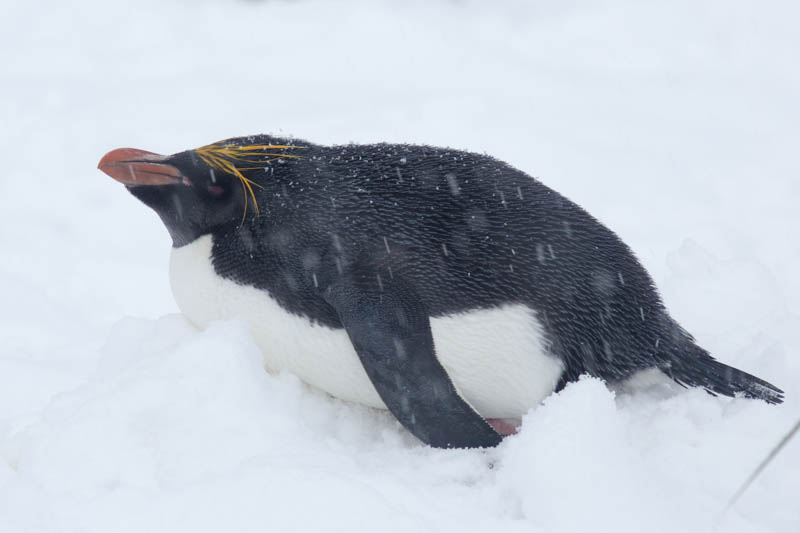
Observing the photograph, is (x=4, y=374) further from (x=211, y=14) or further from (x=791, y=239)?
(x=211, y=14)

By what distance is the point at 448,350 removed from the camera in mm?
1999

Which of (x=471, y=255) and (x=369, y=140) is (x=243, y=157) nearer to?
(x=471, y=255)

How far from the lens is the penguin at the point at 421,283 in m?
1.92

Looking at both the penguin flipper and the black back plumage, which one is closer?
the penguin flipper

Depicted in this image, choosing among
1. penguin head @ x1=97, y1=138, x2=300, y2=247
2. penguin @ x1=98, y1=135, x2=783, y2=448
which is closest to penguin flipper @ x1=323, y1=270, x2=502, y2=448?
penguin @ x1=98, y1=135, x2=783, y2=448

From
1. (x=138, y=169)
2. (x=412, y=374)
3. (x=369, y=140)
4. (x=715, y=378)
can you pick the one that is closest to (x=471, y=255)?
(x=412, y=374)

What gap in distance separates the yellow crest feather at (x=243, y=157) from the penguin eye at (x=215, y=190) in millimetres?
50

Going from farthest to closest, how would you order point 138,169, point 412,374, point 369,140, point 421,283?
point 369,140
point 138,169
point 421,283
point 412,374

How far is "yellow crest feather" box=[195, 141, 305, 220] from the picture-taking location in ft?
7.17

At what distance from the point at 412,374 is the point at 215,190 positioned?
31.5 inches

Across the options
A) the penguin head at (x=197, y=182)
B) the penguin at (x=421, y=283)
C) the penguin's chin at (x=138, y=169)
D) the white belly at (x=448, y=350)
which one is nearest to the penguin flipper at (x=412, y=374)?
the penguin at (x=421, y=283)

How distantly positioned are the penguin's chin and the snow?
0.44 metres

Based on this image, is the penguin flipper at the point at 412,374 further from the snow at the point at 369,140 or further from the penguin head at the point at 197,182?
the penguin head at the point at 197,182

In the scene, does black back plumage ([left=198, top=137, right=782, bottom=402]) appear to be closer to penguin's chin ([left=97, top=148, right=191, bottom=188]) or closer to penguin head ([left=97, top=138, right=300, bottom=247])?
penguin head ([left=97, top=138, right=300, bottom=247])
